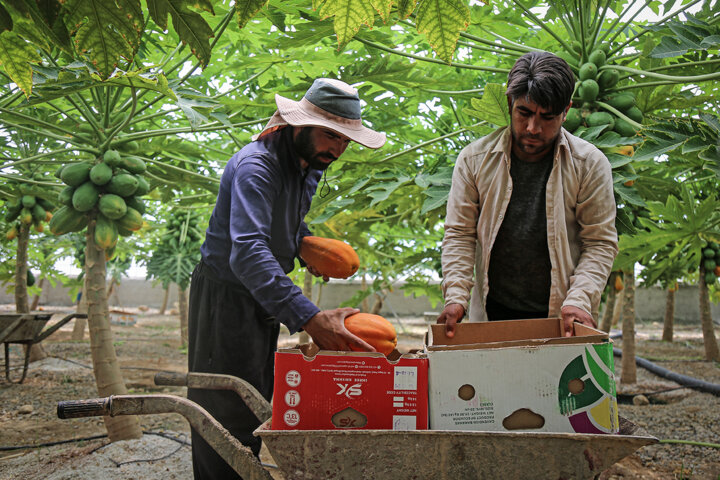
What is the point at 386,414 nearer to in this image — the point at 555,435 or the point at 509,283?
the point at 555,435

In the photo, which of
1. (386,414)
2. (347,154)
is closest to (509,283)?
(386,414)

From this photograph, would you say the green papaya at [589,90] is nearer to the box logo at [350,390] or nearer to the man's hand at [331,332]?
the man's hand at [331,332]

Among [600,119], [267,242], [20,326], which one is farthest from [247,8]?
[20,326]

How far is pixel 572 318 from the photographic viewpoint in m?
1.86

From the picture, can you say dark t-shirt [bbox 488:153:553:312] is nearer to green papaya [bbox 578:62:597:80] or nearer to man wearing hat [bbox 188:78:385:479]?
man wearing hat [bbox 188:78:385:479]

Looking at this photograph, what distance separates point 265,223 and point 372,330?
559 mm

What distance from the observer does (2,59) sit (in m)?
1.25

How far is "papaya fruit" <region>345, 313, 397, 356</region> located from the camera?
1.90 meters

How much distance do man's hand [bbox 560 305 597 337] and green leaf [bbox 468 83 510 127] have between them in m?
1.15

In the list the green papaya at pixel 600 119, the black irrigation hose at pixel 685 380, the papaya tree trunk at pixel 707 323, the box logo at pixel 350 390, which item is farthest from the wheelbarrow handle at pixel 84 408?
the papaya tree trunk at pixel 707 323

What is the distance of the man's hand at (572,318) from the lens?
1854mm

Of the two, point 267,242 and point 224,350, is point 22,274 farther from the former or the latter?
point 267,242

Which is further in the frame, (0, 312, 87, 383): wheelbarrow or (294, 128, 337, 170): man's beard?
(0, 312, 87, 383): wheelbarrow

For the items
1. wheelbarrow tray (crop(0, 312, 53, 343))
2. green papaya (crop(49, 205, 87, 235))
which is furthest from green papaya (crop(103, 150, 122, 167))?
wheelbarrow tray (crop(0, 312, 53, 343))
